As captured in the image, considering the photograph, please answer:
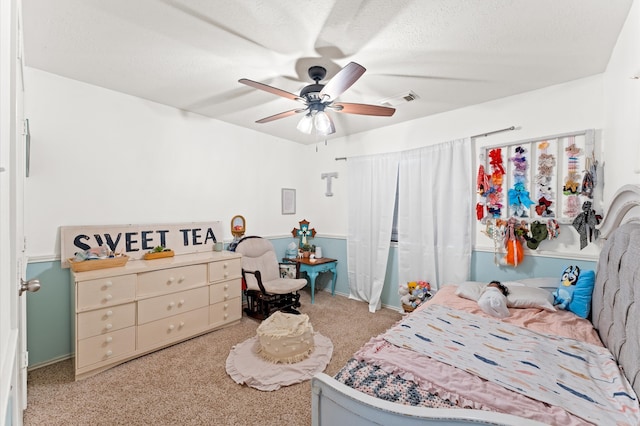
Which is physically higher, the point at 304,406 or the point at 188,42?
the point at 188,42

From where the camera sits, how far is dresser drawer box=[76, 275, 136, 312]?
2143 mm

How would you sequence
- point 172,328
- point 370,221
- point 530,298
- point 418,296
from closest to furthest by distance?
point 530,298, point 172,328, point 418,296, point 370,221

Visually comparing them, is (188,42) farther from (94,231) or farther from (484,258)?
(484,258)

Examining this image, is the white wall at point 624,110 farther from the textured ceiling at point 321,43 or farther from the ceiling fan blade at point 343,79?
the ceiling fan blade at point 343,79

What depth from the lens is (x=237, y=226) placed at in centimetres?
368

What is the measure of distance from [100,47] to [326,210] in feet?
10.2

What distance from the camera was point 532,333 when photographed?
1.78m

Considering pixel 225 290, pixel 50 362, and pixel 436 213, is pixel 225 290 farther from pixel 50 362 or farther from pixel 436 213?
pixel 436 213

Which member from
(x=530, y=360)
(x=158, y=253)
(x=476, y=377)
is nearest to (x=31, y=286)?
(x=158, y=253)

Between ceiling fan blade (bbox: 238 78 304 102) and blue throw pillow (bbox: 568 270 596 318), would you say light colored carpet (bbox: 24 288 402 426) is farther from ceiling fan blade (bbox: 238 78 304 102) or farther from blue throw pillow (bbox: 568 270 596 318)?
ceiling fan blade (bbox: 238 78 304 102)

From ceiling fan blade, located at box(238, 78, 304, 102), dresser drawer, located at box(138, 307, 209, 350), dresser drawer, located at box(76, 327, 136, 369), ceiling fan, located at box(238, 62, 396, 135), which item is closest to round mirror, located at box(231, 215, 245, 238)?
dresser drawer, located at box(138, 307, 209, 350)

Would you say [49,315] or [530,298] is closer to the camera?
[530,298]

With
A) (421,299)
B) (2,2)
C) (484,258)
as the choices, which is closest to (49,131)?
(2,2)

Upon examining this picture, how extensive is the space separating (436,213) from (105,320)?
3.32m
